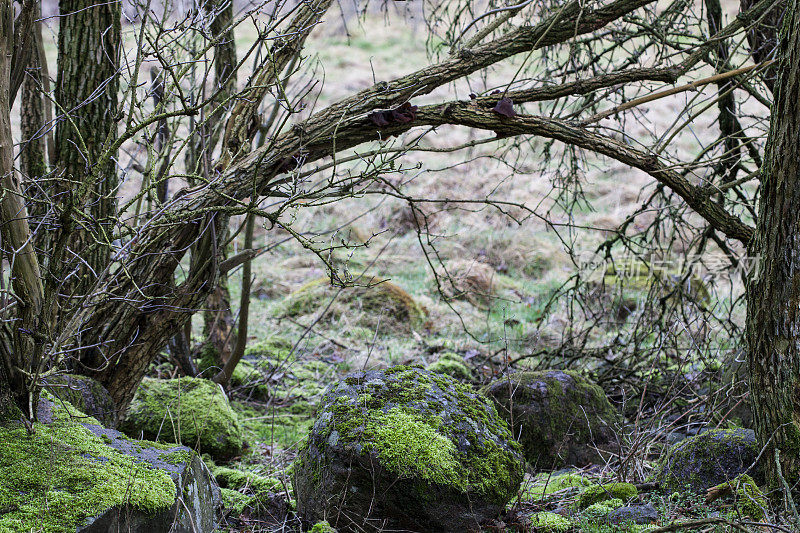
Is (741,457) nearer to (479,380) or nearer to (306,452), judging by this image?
(306,452)

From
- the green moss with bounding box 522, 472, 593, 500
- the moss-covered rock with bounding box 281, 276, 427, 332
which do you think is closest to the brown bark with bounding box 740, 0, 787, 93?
the green moss with bounding box 522, 472, 593, 500

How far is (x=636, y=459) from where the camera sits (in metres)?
3.81

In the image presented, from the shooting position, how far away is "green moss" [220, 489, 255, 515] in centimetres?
334

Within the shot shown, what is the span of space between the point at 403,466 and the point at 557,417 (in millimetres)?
1830

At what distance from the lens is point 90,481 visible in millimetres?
2426

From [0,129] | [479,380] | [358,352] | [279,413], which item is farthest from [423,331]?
[0,129]

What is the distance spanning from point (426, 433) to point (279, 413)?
270 cm

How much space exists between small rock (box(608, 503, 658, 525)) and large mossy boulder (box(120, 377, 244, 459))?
2.62 metres

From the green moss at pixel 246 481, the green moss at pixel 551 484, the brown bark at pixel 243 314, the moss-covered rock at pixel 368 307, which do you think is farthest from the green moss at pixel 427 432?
the moss-covered rock at pixel 368 307

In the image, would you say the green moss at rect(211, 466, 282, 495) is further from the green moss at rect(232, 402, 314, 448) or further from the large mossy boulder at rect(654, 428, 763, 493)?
the large mossy boulder at rect(654, 428, 763, 493)

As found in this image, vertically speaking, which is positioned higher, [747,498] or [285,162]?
[285,162]

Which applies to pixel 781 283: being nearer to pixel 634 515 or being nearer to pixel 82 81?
pixel 634 515

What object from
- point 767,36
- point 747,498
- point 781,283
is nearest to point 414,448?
point 747,498

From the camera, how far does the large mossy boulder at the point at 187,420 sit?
4262 mm
